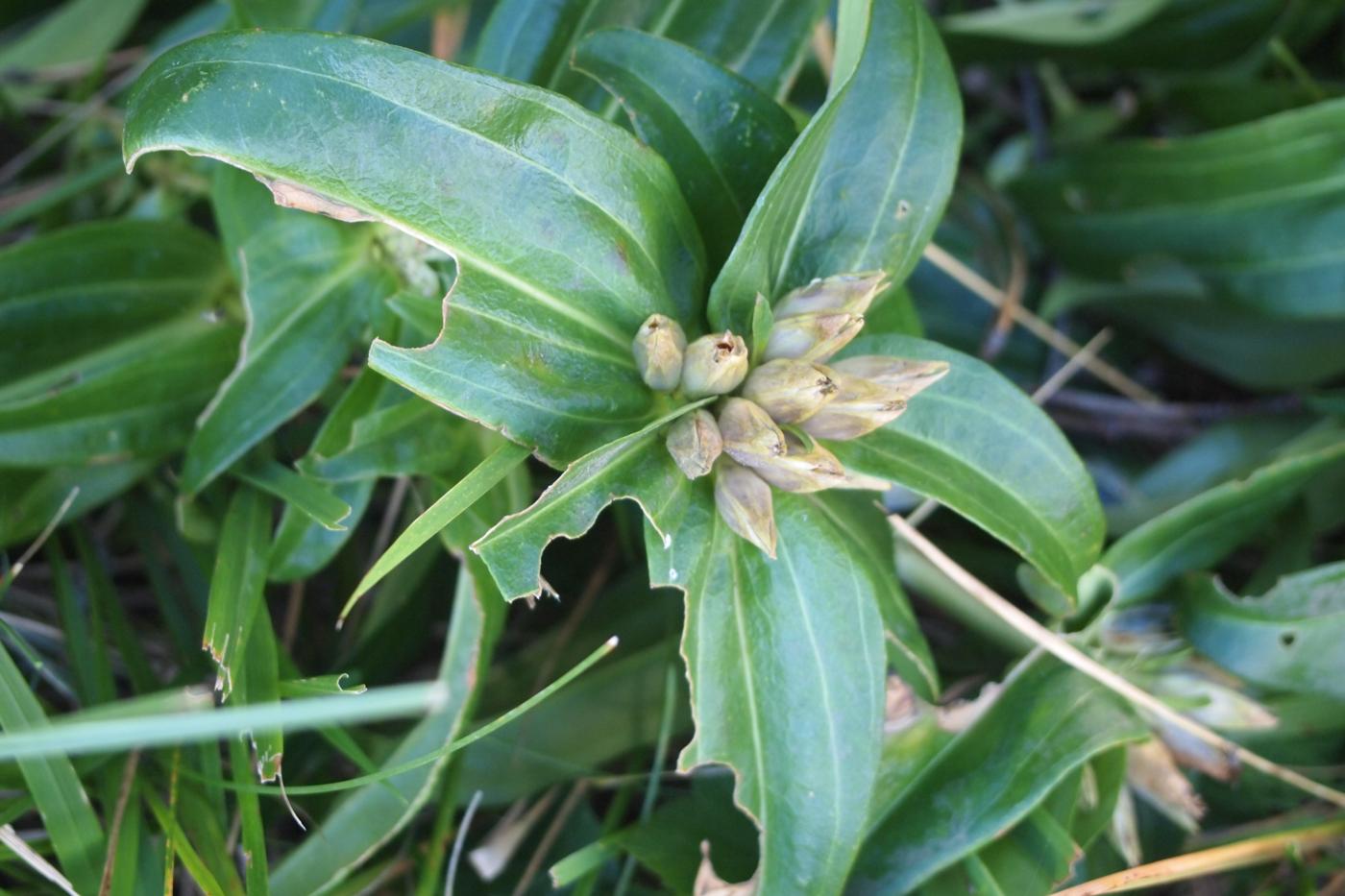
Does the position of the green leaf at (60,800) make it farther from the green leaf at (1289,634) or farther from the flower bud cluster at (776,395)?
the green leaf at (1289,634)

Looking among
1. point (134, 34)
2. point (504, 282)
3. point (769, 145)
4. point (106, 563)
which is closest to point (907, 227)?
point (769, 145)

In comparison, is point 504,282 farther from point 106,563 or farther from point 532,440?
point 106,563

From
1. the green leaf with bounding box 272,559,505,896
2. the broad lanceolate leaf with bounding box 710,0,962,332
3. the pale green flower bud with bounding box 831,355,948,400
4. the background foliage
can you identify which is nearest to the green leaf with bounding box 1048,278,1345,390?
the background foliage

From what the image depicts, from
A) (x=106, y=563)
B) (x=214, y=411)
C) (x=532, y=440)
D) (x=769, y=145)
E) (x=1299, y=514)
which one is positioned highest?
(x=769, y=145)

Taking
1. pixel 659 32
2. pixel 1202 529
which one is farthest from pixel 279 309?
pixel 1202 529

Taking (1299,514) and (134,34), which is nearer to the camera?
(1299,514)

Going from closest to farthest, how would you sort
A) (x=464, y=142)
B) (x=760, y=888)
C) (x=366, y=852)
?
1. (x=464, y=142)
2. (x=760, y=888)
3. (x=366, y=852)

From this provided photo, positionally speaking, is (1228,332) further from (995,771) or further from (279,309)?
(279,309)
